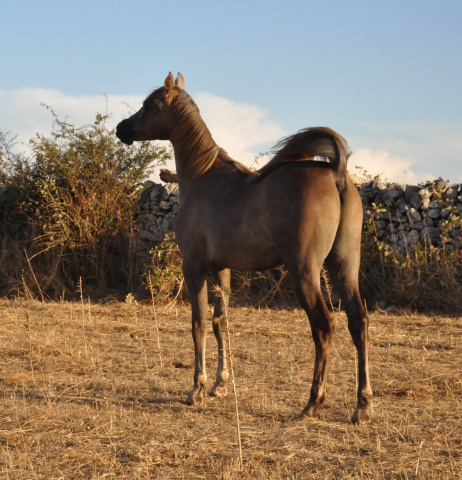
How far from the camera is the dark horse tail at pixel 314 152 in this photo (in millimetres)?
4676

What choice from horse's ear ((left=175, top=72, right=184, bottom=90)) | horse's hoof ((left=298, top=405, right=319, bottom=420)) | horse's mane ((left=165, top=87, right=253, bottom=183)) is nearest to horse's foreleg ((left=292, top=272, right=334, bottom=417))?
horse's hoof ((left=298, top=405, right=319, bottom=420))

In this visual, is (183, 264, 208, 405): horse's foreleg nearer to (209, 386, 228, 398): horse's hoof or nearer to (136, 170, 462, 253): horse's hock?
(209, 386, 228, 398): horse's hoof

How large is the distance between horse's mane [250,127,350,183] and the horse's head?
1.24 meters

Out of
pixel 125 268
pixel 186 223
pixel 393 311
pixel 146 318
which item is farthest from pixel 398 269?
pixel 186 223

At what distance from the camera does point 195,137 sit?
18.5 feet

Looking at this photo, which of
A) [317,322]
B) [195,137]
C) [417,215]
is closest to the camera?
[317,322]

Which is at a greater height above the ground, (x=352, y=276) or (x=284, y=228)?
(x=284, y=228)

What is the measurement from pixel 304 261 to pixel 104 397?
7.03 feet

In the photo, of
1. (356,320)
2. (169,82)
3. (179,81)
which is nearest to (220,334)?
(356,320)

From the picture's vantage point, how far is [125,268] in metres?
12.0

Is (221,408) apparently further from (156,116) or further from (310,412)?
(156,116)

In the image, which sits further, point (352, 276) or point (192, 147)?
point (192, 147)

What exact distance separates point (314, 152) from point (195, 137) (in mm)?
1309

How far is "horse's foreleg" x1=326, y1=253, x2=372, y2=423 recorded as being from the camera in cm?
458
